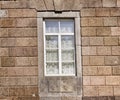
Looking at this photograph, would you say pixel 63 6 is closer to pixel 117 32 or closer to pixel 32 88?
pixel 117 32

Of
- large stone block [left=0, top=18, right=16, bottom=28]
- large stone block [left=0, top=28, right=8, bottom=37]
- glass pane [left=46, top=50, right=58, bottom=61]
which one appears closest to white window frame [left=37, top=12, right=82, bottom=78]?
glass pane [left=46, top=50, right=58, bottom=61]

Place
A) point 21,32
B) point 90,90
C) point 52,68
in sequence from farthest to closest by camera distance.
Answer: point 52,68 < point 21,32 < point 90,90

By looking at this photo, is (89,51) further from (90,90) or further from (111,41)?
(90,90)

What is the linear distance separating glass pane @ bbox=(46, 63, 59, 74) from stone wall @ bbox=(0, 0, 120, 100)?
41cm

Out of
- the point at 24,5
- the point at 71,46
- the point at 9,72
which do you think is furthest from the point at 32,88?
the point at 24,5

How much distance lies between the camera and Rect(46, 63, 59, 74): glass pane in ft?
34.6

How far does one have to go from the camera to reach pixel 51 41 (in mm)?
10594

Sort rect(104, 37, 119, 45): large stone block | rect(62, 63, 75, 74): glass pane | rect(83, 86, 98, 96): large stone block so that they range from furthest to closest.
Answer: rect(62, 63, 75, 74): glass pane
rect(104, 37, 119, 45): large stone block
rect(83, 86, 98, 96): large stone block

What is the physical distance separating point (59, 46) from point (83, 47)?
743 millimetres

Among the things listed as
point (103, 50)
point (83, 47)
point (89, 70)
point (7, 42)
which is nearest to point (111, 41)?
point (103, 50)

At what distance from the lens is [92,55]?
10.3 m

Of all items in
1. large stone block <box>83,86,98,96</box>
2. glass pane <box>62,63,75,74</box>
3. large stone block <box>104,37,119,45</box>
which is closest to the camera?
large stone block <box>83,86,98,96</box>

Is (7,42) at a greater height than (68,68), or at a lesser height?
greater

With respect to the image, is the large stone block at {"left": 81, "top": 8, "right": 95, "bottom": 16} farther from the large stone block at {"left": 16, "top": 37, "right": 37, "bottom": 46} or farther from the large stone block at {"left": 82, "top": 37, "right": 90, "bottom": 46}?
the large stone block at {"left": 16, "top": 37, "right": 37, "bottom": 46}
